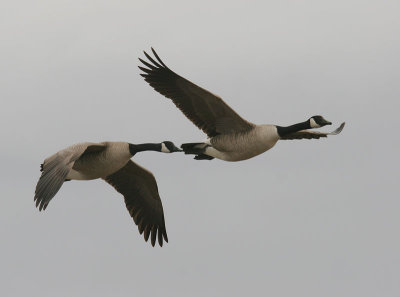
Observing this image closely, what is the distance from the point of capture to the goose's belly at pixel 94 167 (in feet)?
71.4

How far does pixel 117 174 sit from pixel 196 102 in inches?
103

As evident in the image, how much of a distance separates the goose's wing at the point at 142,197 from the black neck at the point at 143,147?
68 cm

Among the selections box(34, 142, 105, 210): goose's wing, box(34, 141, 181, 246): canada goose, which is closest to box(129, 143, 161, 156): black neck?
box(34, 141, 181, 246): canada goose

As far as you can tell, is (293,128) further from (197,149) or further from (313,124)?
(197,149)

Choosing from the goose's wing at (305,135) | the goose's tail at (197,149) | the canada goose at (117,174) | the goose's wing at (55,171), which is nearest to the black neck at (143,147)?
the canada goose at (117,174)

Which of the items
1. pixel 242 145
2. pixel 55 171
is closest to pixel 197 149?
pixel 242 145

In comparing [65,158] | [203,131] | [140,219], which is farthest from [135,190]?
[65,158]

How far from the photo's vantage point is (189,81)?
2198 cm

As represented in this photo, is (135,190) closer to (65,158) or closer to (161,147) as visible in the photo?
(161,147)

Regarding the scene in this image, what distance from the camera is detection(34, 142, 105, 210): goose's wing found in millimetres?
19870

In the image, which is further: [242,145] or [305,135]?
[305,135]

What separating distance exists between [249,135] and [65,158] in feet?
12.0

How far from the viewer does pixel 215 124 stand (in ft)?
74.1

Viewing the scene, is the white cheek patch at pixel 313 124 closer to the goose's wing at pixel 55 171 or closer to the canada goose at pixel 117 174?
the canada goose at pixel 117 174
